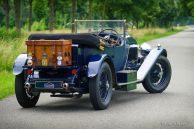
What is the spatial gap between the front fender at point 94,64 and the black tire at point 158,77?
2.21m

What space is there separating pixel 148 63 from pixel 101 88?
2.23m

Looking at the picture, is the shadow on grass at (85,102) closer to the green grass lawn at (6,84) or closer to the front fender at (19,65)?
the front fender at (19,65)

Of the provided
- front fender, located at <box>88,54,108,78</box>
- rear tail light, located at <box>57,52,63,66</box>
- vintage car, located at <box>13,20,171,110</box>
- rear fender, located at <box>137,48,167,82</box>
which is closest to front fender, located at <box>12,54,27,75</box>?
vintage car, located at <box>13,20,171,110</box>

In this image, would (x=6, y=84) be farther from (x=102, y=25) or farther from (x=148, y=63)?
(x=148, y=63)

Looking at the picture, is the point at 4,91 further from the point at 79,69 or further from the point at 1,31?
the point at 1,31

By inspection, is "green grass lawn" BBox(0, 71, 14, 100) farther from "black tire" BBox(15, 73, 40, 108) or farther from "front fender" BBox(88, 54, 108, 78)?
"front fender" BBox(88, 54, 108, 78)

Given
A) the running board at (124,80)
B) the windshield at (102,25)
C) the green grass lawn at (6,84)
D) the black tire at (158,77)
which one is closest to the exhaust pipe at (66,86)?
the running board at (124,80)

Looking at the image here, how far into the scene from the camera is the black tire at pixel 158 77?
11.8 metres

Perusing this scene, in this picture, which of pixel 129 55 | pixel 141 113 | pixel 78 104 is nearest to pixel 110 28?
pixel 129 55

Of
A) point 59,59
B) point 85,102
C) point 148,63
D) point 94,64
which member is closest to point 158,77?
point 148,63

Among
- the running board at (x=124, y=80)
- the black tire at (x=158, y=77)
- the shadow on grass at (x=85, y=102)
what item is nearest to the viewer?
the shadow on grass at (x=85, y=102)

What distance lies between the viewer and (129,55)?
11.9m

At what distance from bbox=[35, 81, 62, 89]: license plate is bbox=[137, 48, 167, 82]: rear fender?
91.7 inches

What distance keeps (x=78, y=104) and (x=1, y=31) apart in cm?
1648
